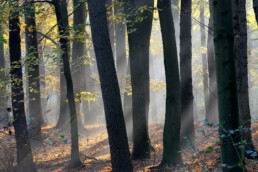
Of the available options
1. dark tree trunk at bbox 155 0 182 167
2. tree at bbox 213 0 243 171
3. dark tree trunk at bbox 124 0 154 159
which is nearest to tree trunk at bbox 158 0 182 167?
dark tree trunk at bbox 155 0 182 167

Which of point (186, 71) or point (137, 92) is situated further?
point (186, 71)

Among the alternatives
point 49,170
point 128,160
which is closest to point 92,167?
point 49,170

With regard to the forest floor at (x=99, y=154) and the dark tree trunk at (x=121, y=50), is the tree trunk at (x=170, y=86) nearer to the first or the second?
the forest floor at (x=99, y=154)

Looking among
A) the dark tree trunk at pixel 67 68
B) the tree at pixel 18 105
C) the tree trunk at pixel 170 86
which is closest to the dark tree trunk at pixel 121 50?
the dark tree trunk at pixel 67 68

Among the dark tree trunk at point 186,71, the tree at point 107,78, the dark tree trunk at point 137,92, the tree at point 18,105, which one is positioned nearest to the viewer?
the tree at point 107,78

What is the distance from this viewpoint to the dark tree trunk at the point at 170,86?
1035cm

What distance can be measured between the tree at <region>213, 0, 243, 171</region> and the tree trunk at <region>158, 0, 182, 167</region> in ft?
17.6

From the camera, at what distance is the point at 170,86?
10422mm

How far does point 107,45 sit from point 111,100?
129cm

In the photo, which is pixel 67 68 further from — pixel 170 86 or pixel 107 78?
pixel 107 78

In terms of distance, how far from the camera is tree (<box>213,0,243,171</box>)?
16.0 feet

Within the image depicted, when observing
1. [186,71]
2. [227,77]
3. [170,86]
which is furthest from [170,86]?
[227,77]

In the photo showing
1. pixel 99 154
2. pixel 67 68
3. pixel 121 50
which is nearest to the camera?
pixel 67 68

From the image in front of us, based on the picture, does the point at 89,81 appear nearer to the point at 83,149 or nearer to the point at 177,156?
the point at 83,149
